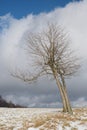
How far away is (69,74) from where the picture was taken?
37.1m

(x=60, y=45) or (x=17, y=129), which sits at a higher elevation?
(x=60, y=45)

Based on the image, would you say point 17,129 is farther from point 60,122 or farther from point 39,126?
point 60,122

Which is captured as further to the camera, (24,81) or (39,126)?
(24,81)

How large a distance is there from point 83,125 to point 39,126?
3.45 metres

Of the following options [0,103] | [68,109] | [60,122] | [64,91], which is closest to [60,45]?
[64,91]

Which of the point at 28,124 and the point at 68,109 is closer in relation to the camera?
the point at 28,124

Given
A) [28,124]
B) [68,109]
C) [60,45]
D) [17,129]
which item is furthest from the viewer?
[60,45]

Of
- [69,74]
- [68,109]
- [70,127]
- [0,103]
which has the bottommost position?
[70,127]

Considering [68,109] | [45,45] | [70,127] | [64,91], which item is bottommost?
[70,127]

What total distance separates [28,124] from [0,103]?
196ft

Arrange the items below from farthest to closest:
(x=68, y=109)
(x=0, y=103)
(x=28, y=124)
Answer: (x=0, y=103), (x=68, y=109), (x=28, y=124)

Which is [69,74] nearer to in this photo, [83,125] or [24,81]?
[24,81]

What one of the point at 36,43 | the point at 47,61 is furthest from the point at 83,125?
the point at 36,43

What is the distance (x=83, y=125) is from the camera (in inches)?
914
